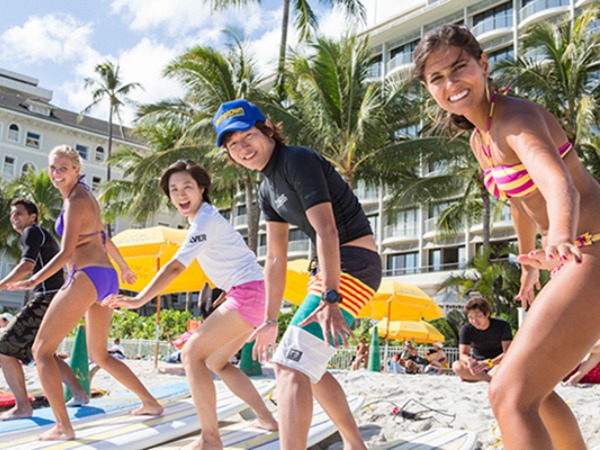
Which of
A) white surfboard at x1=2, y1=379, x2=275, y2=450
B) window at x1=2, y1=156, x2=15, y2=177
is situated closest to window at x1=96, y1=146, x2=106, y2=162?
window at x1=2, y1=156, x2=15, y2=177

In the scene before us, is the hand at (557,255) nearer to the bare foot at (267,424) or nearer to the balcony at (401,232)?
the bare foot at (267,424)

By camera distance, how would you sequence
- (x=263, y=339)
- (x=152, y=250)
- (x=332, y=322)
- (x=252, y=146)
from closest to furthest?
(x=332, y=322) → (x=263, y=339) → (x=252, y=146) → (x=152, y=250)

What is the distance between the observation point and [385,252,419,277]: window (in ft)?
144

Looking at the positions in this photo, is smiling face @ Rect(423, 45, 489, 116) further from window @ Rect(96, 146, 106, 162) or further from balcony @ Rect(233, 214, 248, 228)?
window @ Rect(96, 146, 106, 162)

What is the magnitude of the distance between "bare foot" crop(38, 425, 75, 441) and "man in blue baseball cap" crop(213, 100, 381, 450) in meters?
1.80

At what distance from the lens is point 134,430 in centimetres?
432

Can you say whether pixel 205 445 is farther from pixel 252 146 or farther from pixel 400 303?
pixel 400 303

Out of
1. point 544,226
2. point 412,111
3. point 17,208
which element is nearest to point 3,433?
point 17,208

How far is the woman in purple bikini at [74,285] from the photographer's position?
4137 millimetres

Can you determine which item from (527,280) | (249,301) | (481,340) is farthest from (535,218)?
(481,340)

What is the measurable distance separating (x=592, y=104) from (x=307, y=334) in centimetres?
1903

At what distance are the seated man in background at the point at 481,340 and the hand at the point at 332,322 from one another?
188 inches

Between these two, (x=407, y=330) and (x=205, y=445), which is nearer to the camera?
(x=205, y=445)

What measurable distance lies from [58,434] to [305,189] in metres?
2.56
